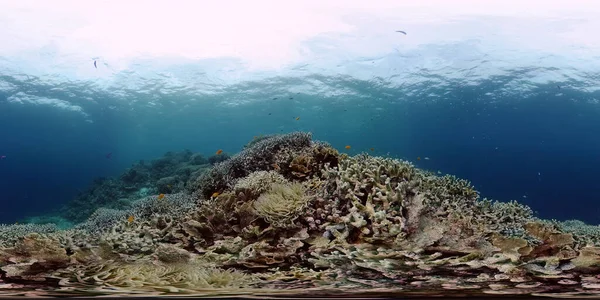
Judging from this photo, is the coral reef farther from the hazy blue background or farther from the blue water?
the blue water

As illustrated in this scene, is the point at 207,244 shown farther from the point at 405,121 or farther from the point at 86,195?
the point at 405,121

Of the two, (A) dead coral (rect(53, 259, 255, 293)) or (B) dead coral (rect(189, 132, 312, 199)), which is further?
(B) dead coral (rect(189, 132, 312, 199))

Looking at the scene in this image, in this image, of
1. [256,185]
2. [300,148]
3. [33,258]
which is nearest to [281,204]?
[256,185]

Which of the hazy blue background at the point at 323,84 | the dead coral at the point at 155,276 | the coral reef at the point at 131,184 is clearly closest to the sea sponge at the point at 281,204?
the dead coral at the point at 155,276

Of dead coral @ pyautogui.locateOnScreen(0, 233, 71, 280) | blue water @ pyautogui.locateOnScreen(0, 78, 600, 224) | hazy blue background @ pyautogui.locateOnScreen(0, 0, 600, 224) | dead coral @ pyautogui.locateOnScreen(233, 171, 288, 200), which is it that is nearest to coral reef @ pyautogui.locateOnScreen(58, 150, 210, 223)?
hazy blue background @ pyautogui.locateOnScreen(0, 0, 600, 224)

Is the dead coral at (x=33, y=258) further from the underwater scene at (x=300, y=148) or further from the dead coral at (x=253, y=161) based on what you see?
the dead coral at (x=253, y=161)

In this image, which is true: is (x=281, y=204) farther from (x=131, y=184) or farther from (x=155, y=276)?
(x=131, y=184)
